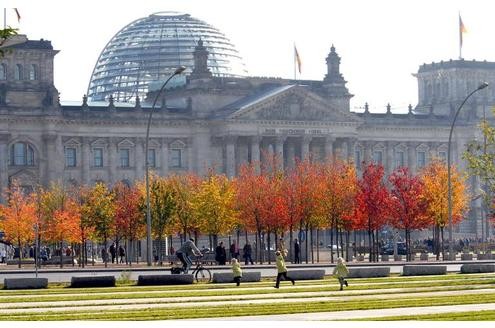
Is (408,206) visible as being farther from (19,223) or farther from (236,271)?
(236,271)

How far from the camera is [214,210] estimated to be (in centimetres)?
11219

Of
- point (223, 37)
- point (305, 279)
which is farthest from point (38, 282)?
point (223, 37)

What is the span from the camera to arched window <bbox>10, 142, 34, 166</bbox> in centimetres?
14862

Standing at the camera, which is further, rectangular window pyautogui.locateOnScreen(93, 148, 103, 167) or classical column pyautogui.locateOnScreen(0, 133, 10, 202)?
rectangular window pyautogui.locateOnScreen(93, 148, 103, 167)

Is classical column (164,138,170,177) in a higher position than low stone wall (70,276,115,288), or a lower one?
higher

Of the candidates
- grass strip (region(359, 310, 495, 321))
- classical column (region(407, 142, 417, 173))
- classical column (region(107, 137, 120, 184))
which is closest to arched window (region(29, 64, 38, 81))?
classical column (region(107, 137, 120, 184))

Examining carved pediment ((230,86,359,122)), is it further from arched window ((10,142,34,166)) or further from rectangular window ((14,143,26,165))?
rectangular window ((14,143,26,165))

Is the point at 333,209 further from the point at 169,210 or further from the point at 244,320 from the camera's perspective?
the point at 244,320

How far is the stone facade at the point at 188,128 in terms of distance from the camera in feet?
488

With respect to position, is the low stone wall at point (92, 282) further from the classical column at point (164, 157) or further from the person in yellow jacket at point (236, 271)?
the classical column at point (164, 157)

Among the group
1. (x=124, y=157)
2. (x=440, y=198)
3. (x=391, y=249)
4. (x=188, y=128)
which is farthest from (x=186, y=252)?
(x=188, y=128)

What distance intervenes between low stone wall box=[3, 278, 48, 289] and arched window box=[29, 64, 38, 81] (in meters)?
90.9

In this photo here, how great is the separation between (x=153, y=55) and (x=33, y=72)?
36.1 metres

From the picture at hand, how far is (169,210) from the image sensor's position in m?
102
